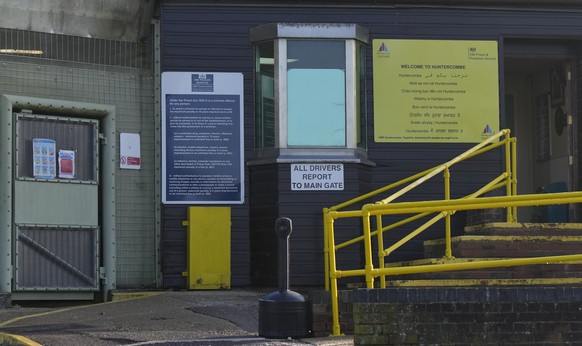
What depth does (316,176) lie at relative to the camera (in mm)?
13977

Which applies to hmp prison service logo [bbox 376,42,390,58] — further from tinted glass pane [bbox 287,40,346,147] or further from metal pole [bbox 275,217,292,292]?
metal pole [bbox 275,217,292,292]

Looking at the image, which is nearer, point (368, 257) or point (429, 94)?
point (368, 257)

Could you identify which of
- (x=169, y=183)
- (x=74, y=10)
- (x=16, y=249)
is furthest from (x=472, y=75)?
(x=16, y=249)

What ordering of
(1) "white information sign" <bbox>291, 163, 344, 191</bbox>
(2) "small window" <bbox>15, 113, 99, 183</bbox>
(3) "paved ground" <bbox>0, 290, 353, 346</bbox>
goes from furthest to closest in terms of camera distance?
(1) "white information sign" <bbox>291, 163, 344, 191</bbox>
(2) "small window" <bbox>15, 113, 99, 183</bbox>
(3) "paved ground" <bbox>0, 290, 353, 346</bbox>

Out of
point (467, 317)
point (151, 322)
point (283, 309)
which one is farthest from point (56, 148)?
point (467, 317)

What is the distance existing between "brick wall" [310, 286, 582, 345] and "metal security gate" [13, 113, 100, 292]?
5.33 metres

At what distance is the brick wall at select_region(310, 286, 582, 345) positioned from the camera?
9234 millimetres

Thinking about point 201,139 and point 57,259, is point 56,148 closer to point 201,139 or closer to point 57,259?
point 57,259

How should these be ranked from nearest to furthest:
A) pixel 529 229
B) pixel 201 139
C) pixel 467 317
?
1. pixel 467 317
2. pixel 529 229
3. pixel 201 139

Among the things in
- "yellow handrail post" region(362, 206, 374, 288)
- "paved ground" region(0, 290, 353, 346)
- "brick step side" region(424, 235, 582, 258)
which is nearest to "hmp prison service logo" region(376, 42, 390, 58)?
"brick step side" region(424, 235, 582, 258)

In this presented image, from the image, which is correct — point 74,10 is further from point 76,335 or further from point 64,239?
point 76,335

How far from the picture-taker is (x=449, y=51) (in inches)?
582

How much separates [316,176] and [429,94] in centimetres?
196

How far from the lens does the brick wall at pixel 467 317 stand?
9234 millimetres
